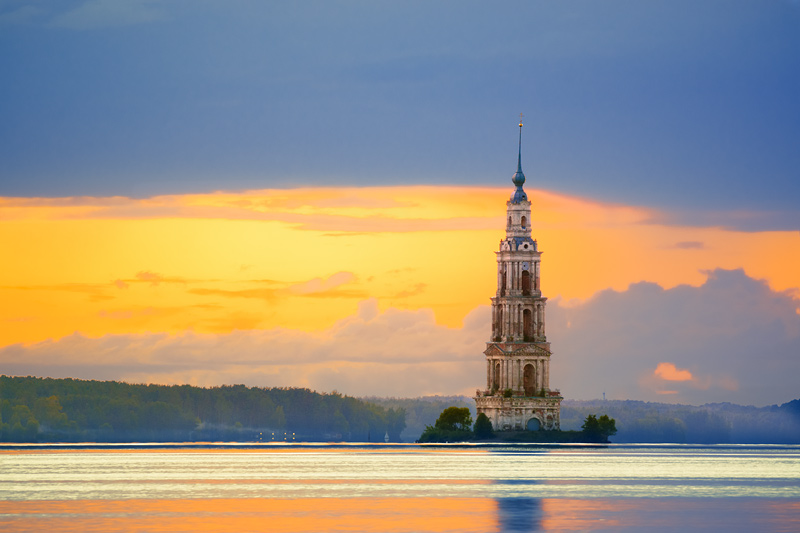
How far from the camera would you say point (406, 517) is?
72.1 meters

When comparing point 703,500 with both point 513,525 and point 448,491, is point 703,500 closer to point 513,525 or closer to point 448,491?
point 448,491

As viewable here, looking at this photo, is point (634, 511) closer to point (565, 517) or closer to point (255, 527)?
point (565, 517)

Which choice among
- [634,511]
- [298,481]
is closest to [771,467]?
[298,481]

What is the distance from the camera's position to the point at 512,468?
126 metres

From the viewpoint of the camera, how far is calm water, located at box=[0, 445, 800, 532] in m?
69.1


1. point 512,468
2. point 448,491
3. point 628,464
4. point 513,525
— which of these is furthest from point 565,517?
point 628,464

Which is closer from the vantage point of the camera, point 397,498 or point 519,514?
point 519,514

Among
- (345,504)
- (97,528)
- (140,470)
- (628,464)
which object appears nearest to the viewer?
(97,528)

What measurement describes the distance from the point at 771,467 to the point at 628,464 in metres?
12.1

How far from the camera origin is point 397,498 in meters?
85.2

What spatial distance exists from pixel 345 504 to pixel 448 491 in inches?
493

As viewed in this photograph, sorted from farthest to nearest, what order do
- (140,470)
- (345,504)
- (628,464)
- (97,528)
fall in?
(628,464) < (140,470) < (345,504) < (97,528)

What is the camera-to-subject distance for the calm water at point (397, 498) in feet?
227

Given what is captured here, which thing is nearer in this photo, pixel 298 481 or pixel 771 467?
pixel 298 481
